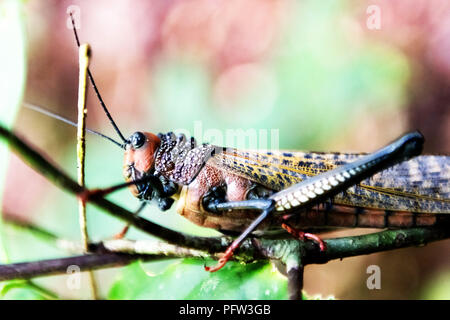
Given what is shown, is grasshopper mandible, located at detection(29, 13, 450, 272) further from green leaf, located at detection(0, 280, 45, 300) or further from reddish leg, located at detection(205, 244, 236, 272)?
green leaf, located at detection(0, 280, 45, 300)

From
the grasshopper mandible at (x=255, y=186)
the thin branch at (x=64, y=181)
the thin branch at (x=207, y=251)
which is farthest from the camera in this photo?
the grasshopper mandible at (x=255, y=186)

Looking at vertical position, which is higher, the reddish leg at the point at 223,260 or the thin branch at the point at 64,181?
the thin branch at the point at 64,181

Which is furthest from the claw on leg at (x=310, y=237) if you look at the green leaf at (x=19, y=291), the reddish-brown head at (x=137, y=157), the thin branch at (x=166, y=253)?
the green leaf at (x=19, y=291)

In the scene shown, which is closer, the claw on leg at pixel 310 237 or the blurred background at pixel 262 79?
the claw on leg at pixel 310 237

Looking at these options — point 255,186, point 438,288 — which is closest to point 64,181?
point 255,186

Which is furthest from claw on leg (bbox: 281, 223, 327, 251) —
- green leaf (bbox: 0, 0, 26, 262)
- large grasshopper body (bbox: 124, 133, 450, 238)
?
green leaf (bbox: 0, 0, 26, 262)

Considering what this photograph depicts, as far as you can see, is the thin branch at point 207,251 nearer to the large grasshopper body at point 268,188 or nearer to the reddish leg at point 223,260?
the reddish leg at point 223,260

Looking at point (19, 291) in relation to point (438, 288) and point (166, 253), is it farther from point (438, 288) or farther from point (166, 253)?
point (438, 288)
